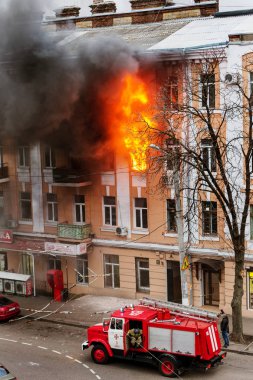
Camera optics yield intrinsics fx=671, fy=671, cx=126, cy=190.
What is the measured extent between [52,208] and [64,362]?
1047 cm

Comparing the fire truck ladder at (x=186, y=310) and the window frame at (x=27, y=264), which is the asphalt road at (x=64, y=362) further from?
the window frame at (x=27, y=264)

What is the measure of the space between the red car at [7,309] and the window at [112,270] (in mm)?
4414

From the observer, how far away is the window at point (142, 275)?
90.5 feet

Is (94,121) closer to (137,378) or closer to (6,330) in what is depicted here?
(6,330)

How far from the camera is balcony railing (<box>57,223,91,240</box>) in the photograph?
2819 centimetres

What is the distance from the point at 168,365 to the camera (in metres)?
19.0

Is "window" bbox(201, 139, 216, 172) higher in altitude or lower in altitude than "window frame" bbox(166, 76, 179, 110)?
lower

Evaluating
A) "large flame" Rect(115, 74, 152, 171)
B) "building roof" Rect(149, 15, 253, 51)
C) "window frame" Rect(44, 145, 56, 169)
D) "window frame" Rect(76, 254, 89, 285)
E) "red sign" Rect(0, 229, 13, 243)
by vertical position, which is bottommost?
"window frame" Rect(76, 254, 89, 285)

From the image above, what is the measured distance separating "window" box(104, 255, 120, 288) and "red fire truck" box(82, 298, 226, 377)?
806 centimetres

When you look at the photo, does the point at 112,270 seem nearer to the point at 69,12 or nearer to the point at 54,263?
the point at 54,263

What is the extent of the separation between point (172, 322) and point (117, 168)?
9.67 metres

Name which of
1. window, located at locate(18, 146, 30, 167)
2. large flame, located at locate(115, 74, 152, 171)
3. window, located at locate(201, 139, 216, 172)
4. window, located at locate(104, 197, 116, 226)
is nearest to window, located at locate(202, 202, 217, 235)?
window, located at locate(201, 139, 216, 172)

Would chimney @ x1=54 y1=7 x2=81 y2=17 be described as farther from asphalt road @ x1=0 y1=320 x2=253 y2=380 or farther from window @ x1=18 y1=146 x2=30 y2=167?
asphalt road @ x1=0 y1=320 x2=253 y2=380

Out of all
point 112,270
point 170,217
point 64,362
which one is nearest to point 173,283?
point 170,217
